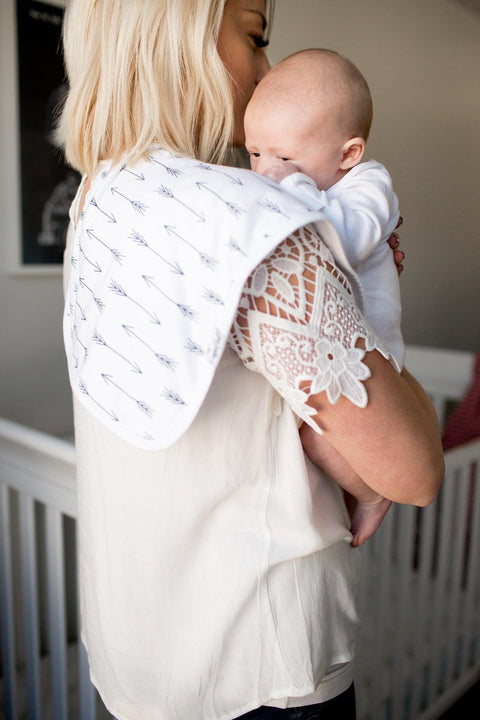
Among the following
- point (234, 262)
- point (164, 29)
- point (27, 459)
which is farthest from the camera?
point (27, 459)

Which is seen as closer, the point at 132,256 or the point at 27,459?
the point at 132,256

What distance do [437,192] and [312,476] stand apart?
1593 mm

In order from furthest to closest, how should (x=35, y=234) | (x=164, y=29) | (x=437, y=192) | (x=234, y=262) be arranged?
(x=437, y=192) < (x=35, y=234) < (x=164, y=29) < (x=234, y=262)

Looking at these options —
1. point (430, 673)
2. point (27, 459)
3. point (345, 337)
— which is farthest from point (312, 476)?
point (430, 673)

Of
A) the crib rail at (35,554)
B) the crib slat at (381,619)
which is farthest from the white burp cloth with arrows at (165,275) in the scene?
the crib slat at (381,619)

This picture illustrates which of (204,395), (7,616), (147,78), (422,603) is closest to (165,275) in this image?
(204,395)

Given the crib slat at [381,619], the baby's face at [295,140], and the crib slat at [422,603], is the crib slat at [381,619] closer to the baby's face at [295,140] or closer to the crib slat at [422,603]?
the crib slat at [422,603]

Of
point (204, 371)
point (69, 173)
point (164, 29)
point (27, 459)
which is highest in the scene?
point (164, 29)

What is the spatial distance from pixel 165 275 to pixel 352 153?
0.29 m

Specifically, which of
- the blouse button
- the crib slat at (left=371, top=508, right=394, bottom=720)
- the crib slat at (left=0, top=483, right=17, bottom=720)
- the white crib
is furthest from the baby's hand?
the crib slat at (left=371, top=508, right=394, bottom=720)

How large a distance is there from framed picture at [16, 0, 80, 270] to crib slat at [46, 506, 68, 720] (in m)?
0.77

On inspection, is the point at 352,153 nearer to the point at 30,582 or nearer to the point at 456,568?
the point at 30,582

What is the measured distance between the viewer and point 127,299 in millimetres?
493

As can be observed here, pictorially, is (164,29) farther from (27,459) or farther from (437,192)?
(437,192)
